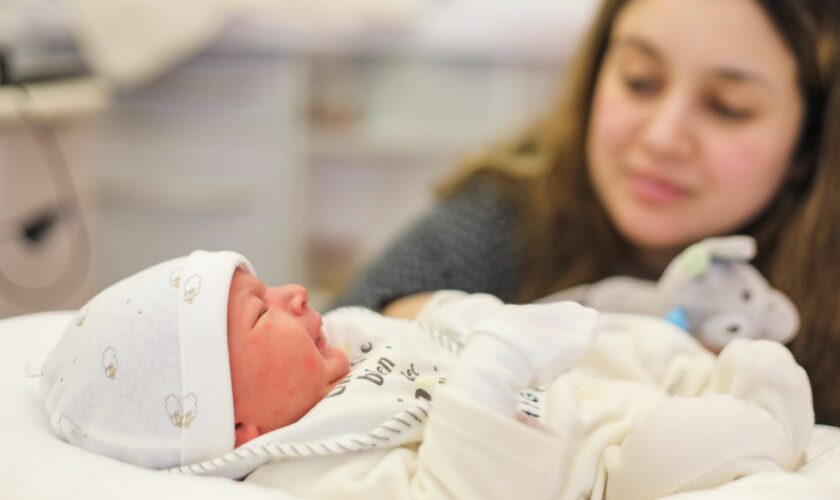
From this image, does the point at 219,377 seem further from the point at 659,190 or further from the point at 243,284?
the point at 659,190

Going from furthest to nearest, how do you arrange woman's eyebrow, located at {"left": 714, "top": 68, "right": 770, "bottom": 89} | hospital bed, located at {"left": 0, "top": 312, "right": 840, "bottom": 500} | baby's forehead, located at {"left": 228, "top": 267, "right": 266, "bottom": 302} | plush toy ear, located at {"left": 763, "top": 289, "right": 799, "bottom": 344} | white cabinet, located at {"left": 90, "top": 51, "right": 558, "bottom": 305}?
white cabinet, located at {"left": 90, "top": 51, "right": 558, "bottom": 305}
woman's eyebrow, located at {"left": 714, "top": 68, "right": 770, "bottom": 89}
plush toy ear, located at {"left": 763, "top": 289, "right": 799, "bottom": 344}
baby's forehead, located at {"left": 228, "top": 267, "right": 266, "bottom": 302}
hospital bed, located at {"left": 0, "top": 312, "right": 840, "bottom": 500}

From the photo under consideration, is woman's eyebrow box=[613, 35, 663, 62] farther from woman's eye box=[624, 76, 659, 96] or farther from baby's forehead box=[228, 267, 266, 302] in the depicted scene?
baby's forehead box=[228, 267, 266, 302]

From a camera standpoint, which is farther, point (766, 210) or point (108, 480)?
point (766, 210)

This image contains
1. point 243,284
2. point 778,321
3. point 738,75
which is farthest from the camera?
point 738,75

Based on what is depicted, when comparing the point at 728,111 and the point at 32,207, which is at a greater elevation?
the point at 728,111

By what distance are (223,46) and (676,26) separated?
1.18 metres

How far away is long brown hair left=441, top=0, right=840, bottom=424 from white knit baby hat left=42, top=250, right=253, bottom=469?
52 cm

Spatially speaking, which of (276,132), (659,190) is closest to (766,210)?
(659,190)

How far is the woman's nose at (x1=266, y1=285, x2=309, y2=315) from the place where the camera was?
1.93 feet

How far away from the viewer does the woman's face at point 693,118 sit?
3.08 feet

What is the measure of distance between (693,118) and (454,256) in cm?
33

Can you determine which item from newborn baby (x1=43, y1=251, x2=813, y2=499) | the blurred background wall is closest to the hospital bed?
newborn baby (x1=43, y1=251, x2=813, y2=499)

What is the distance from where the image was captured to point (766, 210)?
1.07 metres

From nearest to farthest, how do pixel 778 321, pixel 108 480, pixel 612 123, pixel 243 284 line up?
pixel 108 480, pixel 243 284, pixel 778 321, pixel 612 123
